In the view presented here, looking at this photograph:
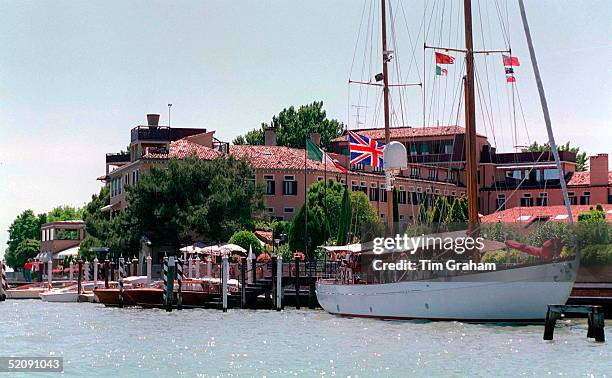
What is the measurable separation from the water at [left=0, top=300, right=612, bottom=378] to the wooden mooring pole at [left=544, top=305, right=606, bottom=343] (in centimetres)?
43

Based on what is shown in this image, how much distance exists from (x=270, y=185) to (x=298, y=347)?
65.8 metres

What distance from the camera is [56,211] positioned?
191500 mm

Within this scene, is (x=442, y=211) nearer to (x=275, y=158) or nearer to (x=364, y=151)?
(x=364, y=151)

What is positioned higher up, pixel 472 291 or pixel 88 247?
pixel 88 247

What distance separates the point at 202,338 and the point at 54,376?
40.1ft

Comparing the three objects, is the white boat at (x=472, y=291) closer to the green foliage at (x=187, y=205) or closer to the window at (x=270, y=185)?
the green foliage at (x=187, y=205)

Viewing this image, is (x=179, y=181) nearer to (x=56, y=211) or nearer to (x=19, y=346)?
(x=19, y=346)

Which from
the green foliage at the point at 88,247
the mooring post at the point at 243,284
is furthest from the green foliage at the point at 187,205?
the mooring post at the point at 243,284

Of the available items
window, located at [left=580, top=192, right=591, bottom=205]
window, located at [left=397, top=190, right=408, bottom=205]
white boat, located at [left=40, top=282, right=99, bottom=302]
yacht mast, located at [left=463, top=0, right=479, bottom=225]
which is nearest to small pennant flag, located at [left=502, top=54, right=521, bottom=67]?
yacht mast, located at [left=463, top=0, right=479, bottom=225]

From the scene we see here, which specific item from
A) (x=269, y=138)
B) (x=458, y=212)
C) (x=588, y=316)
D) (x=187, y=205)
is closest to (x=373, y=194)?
(x=269, y=138)

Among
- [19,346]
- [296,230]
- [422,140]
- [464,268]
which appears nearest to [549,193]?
[422,140]

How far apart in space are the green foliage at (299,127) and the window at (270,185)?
3719 cm

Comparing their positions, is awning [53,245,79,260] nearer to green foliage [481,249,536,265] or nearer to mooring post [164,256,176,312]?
mooring post [164,256,176,312]

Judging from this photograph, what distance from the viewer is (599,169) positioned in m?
123
